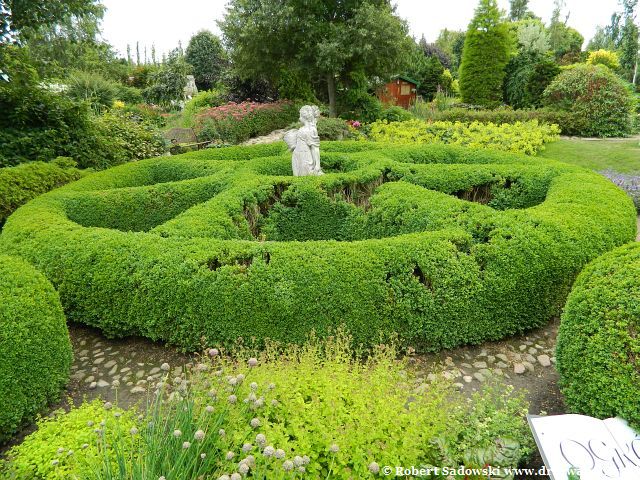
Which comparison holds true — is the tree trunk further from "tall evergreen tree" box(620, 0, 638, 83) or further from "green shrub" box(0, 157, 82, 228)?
"tall evergreen tree" box(620, 0, 638, 83)

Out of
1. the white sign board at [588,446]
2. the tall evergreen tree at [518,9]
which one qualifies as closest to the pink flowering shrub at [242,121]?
the white sign board at [588,446]

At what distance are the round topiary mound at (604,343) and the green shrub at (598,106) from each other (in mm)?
15592

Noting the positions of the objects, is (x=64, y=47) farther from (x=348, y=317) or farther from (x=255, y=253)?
(x=348, y=317)

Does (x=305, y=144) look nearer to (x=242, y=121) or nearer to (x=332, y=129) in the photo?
(x=332, y=129)

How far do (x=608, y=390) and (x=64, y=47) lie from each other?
14.1m

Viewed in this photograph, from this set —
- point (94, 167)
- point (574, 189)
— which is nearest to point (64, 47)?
point (94, 167)

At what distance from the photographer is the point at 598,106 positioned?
16.7m

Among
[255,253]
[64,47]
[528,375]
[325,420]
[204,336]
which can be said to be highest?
[64,47]

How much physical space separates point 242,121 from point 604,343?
16.6 meters

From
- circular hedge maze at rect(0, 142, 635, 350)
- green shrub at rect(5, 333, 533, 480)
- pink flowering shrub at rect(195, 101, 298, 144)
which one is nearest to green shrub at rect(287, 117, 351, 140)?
pink flowering shrub at rect(195, 101, 298, 144)

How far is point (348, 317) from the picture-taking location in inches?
178

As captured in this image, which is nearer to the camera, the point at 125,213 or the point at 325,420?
the point at 325,420

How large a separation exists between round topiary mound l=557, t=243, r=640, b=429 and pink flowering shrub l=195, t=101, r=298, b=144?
50.7ft

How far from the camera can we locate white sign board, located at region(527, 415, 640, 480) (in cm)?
275
